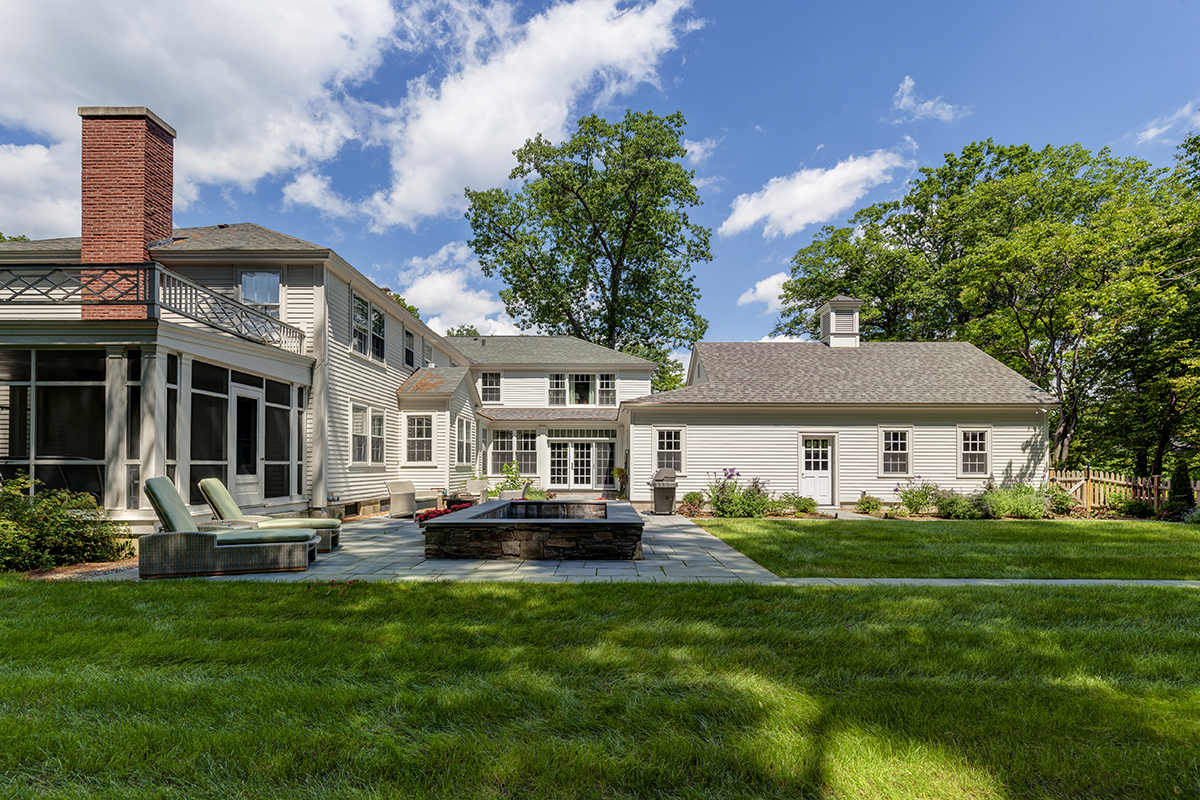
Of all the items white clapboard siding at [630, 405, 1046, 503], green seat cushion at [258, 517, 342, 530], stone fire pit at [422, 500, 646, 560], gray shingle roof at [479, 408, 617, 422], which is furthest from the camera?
gray shingle roof at [479, 408, 617, 422]

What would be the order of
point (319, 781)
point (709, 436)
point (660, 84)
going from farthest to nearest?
point (660, 84), point (709, 436), point (319, 781)

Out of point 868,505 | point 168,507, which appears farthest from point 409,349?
point 868,505

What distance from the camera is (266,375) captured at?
11.2 m

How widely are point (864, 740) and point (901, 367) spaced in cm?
1853

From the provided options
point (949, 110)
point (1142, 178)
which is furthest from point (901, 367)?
point (1142, 178)

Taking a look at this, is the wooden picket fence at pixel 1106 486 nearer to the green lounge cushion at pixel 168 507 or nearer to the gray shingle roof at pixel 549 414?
the gray shingle roof at pixel 549 414

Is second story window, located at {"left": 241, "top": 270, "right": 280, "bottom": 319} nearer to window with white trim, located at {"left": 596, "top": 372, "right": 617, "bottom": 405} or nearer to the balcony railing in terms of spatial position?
the balcony railing

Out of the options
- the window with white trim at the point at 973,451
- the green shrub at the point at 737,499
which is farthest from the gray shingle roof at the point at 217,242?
the window with white trim at the point at 973,451

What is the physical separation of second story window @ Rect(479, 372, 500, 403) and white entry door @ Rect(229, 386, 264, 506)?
43.0 ft

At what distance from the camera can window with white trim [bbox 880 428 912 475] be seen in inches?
671

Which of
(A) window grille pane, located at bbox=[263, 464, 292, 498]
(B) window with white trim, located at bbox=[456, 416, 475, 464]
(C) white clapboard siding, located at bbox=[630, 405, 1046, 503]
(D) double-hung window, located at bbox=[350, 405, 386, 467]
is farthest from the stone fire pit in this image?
(B) window with white trim, located at bbox=[456, 416, 475, 464]

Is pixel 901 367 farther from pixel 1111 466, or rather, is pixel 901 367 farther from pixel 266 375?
pixel 266 375

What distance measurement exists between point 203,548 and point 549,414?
1618 cm

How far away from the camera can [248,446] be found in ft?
36.3
